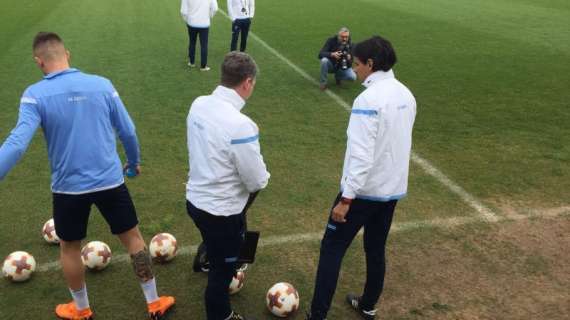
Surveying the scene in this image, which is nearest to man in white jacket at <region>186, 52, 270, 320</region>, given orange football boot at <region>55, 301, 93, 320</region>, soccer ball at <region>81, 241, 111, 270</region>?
orange football boot at <region>55, 301, 93, 320</region>

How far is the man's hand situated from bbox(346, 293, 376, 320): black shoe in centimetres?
104

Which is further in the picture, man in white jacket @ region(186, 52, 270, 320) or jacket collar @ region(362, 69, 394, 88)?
jacket collar @ region(362, 69, 394, 88)

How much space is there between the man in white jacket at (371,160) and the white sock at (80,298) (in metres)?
1.80

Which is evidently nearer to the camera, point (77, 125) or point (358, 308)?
point (77, 125)

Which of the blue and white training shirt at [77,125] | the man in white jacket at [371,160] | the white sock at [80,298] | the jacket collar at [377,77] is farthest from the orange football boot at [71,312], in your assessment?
the jacket collar at [377,77]

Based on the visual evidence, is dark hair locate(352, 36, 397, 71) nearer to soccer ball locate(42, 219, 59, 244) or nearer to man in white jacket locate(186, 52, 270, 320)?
man in white jacket locate(186, 52, 270, 320)

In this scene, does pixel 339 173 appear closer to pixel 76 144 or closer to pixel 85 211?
pixel 85 211

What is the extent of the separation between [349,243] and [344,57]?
738 centimetres

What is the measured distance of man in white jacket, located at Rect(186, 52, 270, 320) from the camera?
341 centimetres

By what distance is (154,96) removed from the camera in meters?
10.5

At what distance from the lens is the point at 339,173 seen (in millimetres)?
7125

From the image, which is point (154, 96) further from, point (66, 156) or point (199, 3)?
point (66, 156)

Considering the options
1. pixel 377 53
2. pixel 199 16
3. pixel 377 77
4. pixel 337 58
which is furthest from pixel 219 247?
pixel 199 16

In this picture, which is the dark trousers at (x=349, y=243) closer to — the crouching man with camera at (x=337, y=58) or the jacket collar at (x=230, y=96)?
the jacket collar at (x=230, y=96)
